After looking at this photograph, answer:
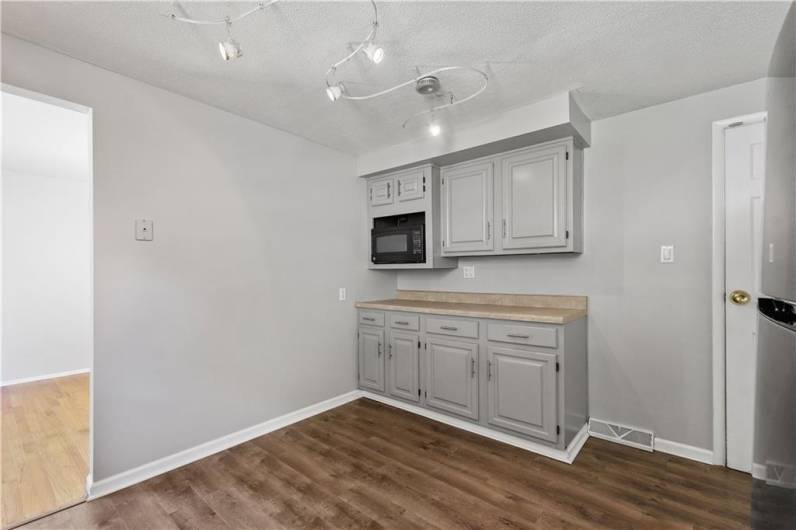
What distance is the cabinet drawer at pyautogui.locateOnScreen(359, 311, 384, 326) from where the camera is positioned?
3306 millimetres

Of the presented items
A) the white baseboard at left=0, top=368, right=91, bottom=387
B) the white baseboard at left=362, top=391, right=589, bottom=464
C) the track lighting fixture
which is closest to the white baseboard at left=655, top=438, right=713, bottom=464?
the white baseboard at left=362, top=391, right=589, bottom=464

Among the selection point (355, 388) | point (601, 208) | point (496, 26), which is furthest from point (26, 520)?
point (601, 208)

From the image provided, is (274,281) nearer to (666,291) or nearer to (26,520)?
(26,520)

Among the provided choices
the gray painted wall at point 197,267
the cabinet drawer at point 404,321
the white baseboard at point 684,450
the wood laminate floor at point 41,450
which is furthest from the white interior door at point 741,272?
the wood laminate floor at point 41,450

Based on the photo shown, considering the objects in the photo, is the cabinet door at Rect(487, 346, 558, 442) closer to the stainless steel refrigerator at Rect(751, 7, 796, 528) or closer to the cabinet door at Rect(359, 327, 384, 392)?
the cabinet door at Rect(359, 327, 384, 392)

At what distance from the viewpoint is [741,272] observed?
2168 millimetres

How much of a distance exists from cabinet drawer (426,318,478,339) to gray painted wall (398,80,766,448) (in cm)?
76

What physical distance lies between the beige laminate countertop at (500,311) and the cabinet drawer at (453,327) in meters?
0.06

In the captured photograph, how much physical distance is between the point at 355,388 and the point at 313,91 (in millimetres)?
2536

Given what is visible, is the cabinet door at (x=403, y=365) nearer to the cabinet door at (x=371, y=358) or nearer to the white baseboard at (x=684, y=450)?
the cabinet door at (x=371, y=358)

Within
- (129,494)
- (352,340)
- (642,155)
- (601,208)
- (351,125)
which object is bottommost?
(129,494)

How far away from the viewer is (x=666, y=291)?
7.97 ft

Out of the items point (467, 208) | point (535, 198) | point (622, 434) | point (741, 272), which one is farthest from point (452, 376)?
point (741, 272)

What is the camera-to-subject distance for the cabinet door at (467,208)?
292 cm
